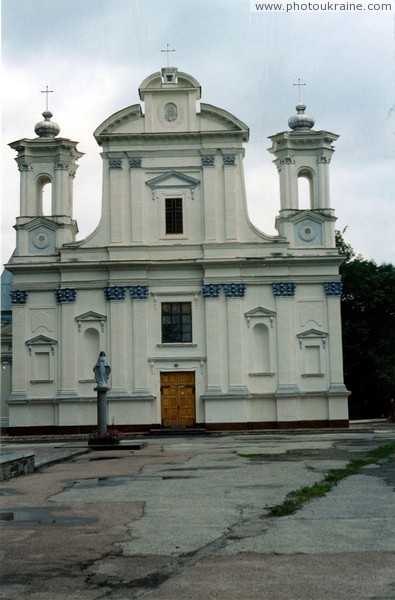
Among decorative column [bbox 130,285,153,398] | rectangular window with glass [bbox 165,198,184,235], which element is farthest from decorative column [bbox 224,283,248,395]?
decorative column [bbox 130,285,153,398]

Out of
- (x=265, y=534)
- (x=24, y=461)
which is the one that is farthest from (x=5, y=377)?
(x=265, y=534)

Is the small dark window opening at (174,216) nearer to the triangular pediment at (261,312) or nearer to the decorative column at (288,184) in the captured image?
the decorative column at (288,184)

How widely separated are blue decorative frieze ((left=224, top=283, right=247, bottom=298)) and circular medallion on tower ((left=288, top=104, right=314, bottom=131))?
7941 millimetres

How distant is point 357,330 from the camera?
46.2 meters

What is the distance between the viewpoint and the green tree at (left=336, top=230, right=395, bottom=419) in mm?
45844

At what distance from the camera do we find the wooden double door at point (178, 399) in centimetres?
3572

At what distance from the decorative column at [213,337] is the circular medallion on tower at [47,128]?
10.1 m

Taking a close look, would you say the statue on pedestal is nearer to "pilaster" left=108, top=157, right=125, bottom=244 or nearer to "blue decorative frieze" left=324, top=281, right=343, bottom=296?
"pilaster" left=108, top=157, right=125, bottom=244

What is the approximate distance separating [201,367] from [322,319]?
213 inches

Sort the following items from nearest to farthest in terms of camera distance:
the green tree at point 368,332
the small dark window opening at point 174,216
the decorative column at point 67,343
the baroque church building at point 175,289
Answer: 1. the baroque church building at point 175,289
2. the decorative column at point 67,343
3. the small dark window opening at point 174,216
4. the green tree at point 368,332

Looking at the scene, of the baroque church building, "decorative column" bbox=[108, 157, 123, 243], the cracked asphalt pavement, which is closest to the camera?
the cracked asphalt pavement

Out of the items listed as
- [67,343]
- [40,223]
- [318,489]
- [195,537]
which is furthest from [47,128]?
[195,537]

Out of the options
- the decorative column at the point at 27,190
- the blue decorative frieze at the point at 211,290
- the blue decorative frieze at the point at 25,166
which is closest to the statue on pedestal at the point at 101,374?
the blue decorative frieze at the point at 211,290

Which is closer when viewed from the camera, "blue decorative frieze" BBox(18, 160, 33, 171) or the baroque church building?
the baroque church building
